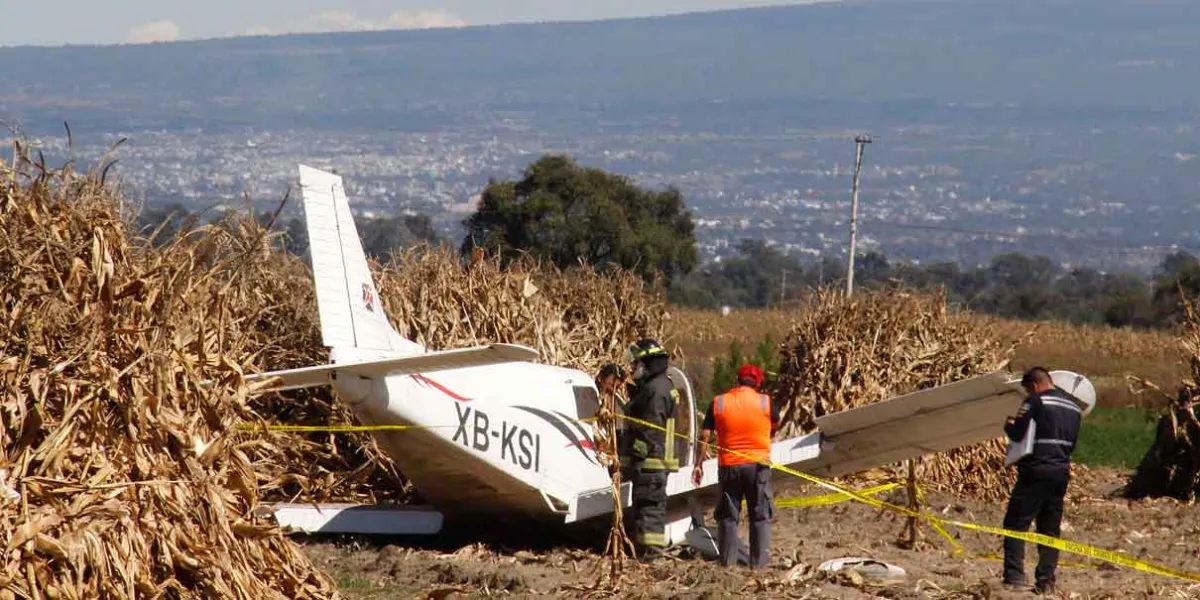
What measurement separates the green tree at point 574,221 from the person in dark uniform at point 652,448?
134 ft

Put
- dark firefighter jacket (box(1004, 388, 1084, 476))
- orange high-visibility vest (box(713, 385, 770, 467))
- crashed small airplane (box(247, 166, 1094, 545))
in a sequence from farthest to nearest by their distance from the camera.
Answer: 1. orange high-visibility vest (box(713, 385, 770, 467))
2. crashed small airplane (box(247, 166, 1094, 545))
3. dark firefighter jacket (box(1004, 388, 1084, 476))

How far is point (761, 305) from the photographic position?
3915 inches

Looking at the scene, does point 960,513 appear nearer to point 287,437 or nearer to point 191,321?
point 287,437

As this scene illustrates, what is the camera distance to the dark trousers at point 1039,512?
40.9 feet

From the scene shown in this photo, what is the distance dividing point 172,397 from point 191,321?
0.48 metres

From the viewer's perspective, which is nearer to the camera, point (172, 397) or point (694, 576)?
point (172, 397)

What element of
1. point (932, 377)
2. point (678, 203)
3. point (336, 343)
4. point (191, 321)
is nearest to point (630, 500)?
point (336, 343)

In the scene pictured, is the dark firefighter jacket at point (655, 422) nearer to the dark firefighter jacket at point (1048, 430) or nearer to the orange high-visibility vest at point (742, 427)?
the orange high-visibility vest at point (742, 427)

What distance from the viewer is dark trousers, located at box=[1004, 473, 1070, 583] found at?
12469 mm

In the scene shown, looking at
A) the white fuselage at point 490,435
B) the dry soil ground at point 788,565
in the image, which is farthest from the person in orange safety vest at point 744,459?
the white fuselage at point 490,435

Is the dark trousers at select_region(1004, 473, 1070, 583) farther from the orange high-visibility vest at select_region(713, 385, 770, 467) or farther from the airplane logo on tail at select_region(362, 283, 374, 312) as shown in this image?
the airplane logo on tail at select_region(362, 283, 374, 312)

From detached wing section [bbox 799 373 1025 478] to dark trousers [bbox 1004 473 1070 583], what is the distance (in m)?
0.83

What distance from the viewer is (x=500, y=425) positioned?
13.5m

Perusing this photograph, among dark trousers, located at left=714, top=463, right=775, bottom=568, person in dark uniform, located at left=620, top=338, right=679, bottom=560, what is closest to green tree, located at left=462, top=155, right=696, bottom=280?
person in dark uniform, located at left=620, top=338, right=679, bottom=560
